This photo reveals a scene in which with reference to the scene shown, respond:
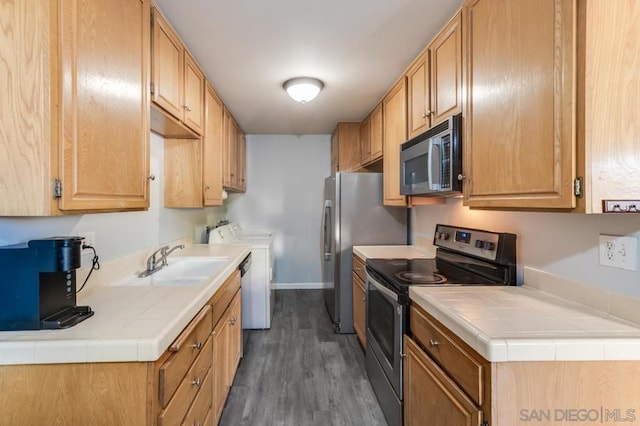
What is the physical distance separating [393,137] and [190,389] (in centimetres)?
227

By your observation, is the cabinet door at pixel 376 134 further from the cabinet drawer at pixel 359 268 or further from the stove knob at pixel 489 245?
the stove knob at pixel 489 245

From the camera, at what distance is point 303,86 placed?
249 centimetres

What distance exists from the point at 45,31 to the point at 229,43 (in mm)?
1195

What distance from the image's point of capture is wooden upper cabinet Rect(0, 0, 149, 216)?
0.92 meters

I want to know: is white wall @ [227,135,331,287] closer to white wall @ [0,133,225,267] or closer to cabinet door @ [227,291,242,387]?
white wall @ [0,133,225,267]

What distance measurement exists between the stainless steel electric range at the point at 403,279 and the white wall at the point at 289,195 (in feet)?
8.06

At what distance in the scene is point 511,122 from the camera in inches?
49.4

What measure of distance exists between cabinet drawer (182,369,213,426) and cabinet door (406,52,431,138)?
1962 mm

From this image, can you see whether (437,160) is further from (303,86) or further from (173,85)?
(173,85)

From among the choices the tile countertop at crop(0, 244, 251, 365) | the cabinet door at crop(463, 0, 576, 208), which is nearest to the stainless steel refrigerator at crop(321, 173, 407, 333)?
the cabinet door at crop(463, 0, 576, 208)

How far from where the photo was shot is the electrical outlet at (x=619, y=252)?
1.11 meters

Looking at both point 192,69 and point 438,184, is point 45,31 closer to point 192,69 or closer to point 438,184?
point 192,69

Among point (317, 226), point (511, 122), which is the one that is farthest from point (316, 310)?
point (511, 122)

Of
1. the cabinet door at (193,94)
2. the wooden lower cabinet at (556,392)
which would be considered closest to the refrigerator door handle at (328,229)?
the cabinet door at (193,94)
